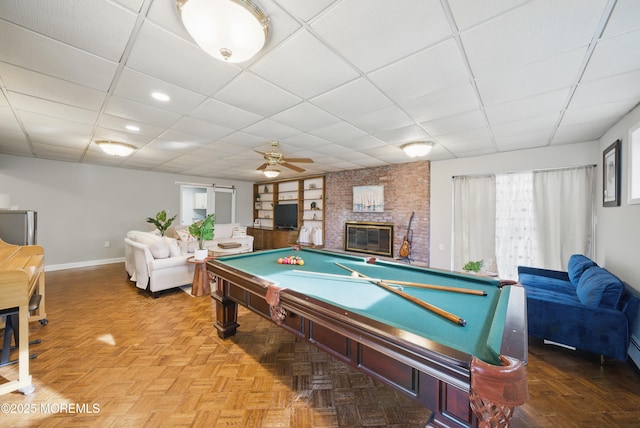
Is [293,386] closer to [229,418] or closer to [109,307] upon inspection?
[229,418]

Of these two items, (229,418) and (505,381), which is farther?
(229,418)

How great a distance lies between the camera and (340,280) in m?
1.91

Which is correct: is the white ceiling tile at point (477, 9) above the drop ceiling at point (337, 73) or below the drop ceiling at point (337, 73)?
below

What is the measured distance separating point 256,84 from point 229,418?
8.28 ft

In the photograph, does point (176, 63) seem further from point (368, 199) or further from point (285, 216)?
point (285, 216)

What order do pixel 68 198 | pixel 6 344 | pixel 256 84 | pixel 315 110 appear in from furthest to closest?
pixel 68 198, pixel 315 110, pixel 256 84, pixel 6 344

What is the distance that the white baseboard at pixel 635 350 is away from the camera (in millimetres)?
2103

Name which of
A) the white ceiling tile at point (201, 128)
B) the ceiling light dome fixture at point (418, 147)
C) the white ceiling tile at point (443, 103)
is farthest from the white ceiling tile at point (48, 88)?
the ceiling light dome fixture at point (418, 147)

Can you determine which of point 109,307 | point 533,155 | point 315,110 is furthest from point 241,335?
point 533,155

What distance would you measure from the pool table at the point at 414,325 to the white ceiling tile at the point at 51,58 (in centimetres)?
191

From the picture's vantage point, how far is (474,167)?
4.48m

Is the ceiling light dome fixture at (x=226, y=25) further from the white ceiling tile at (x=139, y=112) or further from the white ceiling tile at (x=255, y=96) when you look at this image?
the white ceiling tile at (x=139, y=112)

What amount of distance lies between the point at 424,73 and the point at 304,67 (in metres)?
0.94

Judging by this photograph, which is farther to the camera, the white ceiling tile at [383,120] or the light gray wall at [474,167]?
the light gray wall at [474,167]
